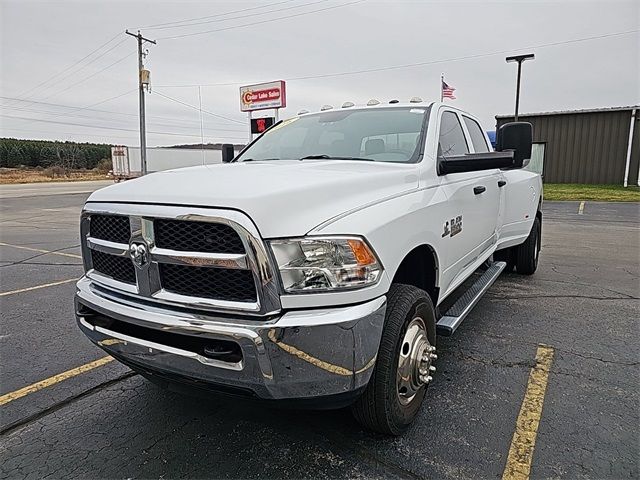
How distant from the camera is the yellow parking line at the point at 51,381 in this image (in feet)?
10.00

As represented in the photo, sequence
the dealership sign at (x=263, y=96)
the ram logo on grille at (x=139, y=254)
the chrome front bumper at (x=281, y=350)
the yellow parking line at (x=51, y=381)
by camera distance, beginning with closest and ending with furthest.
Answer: the chrome front bumper at (x=281, y=350)
the ram logo on grille at (x=139, y=254)
the yellow parking line at (x=51, y=381)
the dealership sign at (x=263, y=96)

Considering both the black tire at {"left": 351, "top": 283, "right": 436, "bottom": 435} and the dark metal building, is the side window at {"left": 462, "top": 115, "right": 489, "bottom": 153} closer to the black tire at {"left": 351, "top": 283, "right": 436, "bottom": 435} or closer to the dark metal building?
the black tire at {"left": 351, "top": 283, "right": 436, "bottom": 435}

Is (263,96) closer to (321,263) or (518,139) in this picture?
(518,139)

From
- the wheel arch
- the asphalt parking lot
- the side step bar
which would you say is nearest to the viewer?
the asphalt parking lot

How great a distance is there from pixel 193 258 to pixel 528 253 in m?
5.10

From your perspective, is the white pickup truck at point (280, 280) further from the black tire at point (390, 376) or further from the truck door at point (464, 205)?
the truck door at point (464, 205)

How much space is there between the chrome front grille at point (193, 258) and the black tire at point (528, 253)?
4.87 m

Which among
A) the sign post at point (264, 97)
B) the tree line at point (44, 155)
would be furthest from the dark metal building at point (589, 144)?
the tree line at point (44, 155)

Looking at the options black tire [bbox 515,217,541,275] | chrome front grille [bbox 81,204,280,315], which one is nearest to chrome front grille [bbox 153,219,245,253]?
chrome front grille [bbox 81,204,280,315]

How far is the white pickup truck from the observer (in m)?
1.96

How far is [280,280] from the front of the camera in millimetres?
1949

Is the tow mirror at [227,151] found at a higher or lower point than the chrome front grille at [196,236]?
higher

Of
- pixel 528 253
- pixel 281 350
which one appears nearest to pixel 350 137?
pixel 281 350

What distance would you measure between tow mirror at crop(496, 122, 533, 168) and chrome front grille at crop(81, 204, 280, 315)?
264cm
